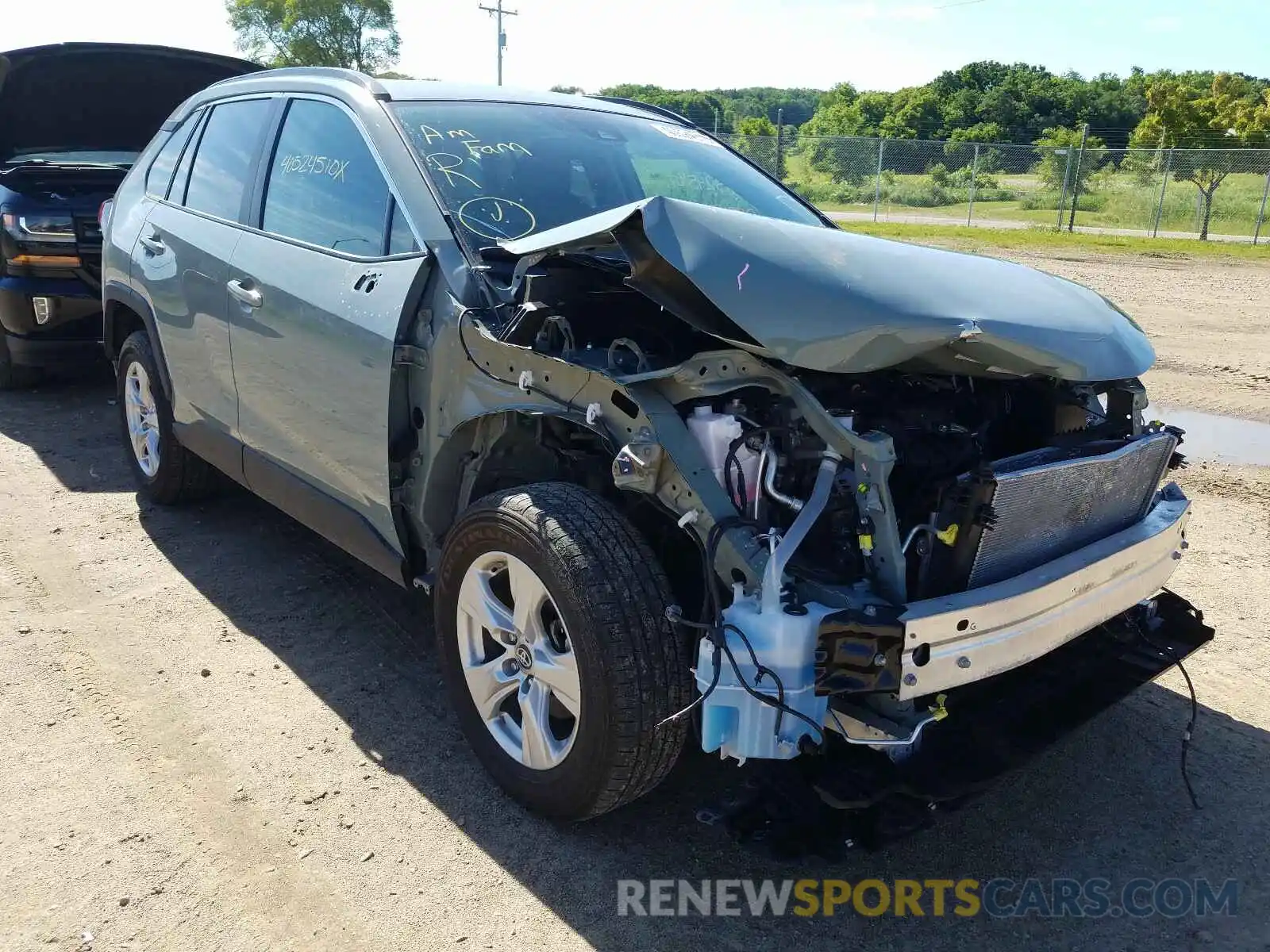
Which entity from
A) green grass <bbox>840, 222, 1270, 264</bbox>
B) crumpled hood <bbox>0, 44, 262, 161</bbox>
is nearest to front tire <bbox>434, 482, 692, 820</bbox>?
crumpled hood <bbox>0, 44, 262, 161</bbox>

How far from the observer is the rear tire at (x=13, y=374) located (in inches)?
290

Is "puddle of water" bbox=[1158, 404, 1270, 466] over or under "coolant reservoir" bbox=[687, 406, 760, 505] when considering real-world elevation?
under

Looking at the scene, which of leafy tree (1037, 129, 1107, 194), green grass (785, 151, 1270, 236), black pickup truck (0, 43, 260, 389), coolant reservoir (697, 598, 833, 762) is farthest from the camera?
leafy tree (1037, 129, 1107, 194)

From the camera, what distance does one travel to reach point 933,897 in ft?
8.61

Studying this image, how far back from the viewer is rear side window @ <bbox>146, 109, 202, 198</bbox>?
4855 mm

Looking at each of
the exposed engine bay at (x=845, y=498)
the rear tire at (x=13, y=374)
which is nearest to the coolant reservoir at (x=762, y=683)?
the exposed engine bay at (x=845, y=498)

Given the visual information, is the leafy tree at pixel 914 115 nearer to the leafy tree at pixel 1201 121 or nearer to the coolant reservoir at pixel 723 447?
the leafy tree at pixel 1201 121

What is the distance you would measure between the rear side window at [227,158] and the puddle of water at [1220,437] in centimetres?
493

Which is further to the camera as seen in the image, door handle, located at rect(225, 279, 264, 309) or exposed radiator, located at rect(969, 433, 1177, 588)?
door handle, located at rect(225, 279, 264, 309)

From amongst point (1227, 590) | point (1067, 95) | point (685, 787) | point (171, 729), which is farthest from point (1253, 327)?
point (1067, 95)

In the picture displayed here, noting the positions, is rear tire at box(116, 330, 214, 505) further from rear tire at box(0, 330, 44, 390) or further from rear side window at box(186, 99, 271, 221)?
rear tire at box(0, 330, 44, 390)

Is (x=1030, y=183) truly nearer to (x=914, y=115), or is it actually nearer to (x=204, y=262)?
(x=204, y=262)

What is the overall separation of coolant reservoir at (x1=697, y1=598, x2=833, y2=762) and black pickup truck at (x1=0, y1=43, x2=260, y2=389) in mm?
6101

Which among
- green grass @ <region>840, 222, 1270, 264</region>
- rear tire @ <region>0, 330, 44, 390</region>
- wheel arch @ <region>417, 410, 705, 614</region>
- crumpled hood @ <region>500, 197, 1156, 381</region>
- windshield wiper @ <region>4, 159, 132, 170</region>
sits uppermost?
windshield wiper @ <region>4, 159, 132, 170</region>
